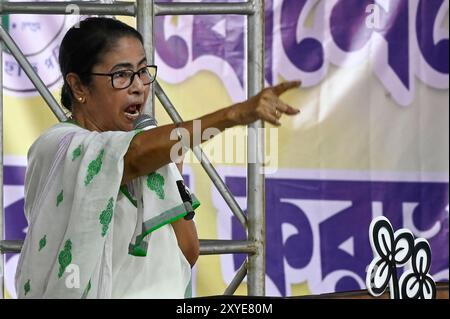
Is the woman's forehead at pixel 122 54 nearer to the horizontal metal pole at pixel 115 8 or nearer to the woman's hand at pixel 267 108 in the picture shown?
the woman's hand at pixel 267 108

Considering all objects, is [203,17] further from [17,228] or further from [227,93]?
[17,228]

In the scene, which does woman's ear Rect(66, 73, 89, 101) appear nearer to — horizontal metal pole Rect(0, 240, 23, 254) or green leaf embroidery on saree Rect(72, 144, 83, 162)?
green leaf embroidery on saree Rect(72, 144, 83, 162)

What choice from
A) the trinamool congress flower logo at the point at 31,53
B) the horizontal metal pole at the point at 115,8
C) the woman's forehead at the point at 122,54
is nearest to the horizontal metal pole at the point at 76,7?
the horizontal metal pole at the point at 115,8

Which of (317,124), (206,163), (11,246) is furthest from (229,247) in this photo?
(317,124)

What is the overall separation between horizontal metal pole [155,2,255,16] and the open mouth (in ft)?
2.87

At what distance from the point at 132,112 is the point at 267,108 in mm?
503

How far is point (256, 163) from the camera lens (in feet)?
10.4

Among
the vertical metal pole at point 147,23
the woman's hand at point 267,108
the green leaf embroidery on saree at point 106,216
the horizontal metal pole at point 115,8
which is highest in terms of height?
the horizontal metal pole at point 115,8

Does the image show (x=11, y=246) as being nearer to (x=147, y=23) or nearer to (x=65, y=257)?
(x=147, y=23)

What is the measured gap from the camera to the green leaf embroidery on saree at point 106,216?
208 centimetres

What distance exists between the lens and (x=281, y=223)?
391cm

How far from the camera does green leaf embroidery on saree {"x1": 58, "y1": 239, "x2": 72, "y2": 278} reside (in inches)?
83.0

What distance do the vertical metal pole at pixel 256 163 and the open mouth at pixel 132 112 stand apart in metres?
0.90
